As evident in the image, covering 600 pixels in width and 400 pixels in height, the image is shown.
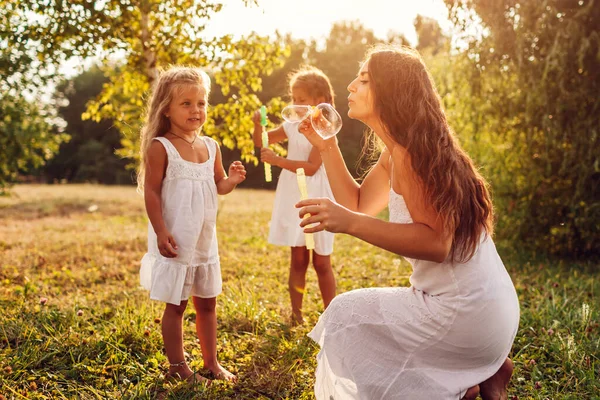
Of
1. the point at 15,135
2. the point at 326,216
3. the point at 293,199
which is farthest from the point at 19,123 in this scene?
the point at 326,216

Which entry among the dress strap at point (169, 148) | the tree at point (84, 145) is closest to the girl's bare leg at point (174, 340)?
the dress strap at point (169, 148)

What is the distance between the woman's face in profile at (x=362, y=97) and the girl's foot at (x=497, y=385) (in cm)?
126

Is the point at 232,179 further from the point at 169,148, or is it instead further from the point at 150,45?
the point at 150,45

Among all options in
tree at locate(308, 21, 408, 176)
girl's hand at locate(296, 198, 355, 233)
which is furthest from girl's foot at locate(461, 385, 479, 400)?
tree at locate(308, 21, 408, 176)

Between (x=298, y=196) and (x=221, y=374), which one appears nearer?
(x=221, y=374)

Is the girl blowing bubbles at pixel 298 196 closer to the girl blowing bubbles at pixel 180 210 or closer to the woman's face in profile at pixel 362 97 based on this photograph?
the girl blowing bubbles at pixel 180 210

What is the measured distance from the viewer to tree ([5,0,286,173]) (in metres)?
5.59

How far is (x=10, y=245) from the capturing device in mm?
7215

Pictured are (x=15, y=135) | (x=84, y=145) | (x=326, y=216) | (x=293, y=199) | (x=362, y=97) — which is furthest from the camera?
(x=84, y=145)

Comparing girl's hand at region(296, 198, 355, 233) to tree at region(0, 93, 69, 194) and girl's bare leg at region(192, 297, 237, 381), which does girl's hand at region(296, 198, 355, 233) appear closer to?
girl's bare leg at region(192, 297, 237, 381)

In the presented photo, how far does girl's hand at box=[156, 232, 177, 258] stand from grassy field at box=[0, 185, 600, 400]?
73 centimetres

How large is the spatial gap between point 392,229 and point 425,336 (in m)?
0.47

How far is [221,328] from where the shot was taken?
4.07m

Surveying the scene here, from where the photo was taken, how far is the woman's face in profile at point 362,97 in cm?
240
